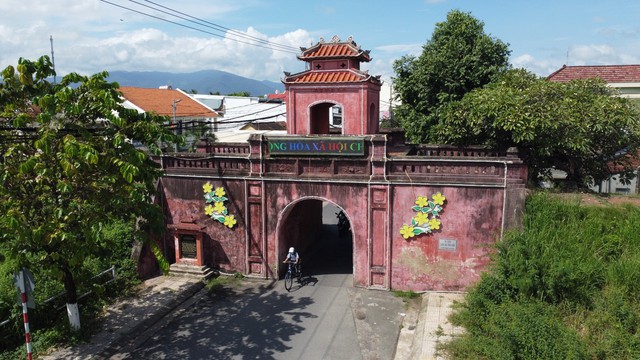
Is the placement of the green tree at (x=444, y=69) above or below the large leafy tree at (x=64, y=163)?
above

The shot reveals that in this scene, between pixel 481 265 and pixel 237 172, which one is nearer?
pixel 481 265

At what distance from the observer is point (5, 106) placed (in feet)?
35.2

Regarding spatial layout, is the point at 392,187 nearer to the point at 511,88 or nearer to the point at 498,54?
the point at 511,88

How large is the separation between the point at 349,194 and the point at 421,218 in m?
2.62

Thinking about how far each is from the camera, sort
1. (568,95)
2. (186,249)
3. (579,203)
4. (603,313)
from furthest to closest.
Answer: (186,249) → (568,95) → (579,203) → (603,313)

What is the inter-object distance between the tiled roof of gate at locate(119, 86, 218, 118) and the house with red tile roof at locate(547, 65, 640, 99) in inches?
1211

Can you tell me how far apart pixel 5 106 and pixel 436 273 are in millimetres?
13423

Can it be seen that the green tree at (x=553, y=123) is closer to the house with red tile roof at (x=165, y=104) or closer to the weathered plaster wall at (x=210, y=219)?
the weathered plaster wall at (x=210, y=219)

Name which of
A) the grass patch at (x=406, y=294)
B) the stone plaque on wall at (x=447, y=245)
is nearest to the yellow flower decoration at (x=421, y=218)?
the stone plaque on wall at (x=447, y=245)

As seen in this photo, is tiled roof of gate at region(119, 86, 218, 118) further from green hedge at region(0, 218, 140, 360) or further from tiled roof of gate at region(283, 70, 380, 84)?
green hedge at region(0, 218, 140, 360)

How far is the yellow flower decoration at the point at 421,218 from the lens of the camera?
15.4 m

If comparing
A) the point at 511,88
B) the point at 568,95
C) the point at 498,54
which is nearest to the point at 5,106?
the point at 511,88

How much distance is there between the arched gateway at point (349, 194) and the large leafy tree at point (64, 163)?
5904 millimetres

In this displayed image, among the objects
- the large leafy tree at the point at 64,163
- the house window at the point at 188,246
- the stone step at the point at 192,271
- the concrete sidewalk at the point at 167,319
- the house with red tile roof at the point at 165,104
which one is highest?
the house with red tile roof at the point at 165,104
